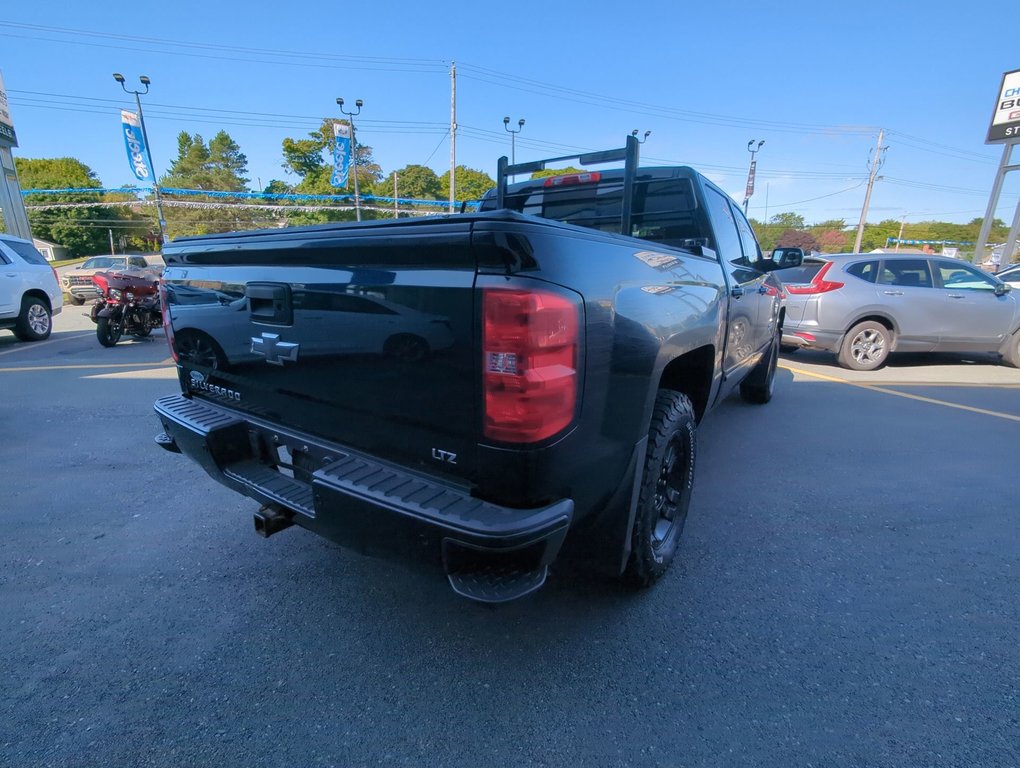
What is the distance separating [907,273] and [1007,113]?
17.2m

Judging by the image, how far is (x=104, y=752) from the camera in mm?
1538

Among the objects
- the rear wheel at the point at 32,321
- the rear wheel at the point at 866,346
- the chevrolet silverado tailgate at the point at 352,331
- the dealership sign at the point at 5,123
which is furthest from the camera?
the dealership sign at the point at 5,123

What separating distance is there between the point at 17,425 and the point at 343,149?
27392 mm

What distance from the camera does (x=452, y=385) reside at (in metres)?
1.52

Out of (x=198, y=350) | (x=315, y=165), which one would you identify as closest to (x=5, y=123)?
(x=198, y=350)

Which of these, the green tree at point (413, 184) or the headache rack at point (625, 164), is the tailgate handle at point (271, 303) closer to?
the headache rack at point (625, 164)

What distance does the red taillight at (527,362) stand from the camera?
54.0 inches

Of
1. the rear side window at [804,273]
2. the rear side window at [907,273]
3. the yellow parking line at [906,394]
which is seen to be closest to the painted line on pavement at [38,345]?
the rear side window at [804,273]

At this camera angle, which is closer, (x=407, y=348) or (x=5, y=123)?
(x=407, y=348)

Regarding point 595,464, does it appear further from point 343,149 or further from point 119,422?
point 343,149

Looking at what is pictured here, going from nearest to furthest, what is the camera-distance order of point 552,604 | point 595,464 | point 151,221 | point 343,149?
point 595,464
point 552,604
point 343,149
point 151,221

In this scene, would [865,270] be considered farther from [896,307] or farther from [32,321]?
[32,321]

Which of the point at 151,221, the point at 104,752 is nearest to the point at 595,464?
the point at 104,752

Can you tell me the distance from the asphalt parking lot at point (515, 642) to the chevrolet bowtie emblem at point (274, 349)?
913mm
